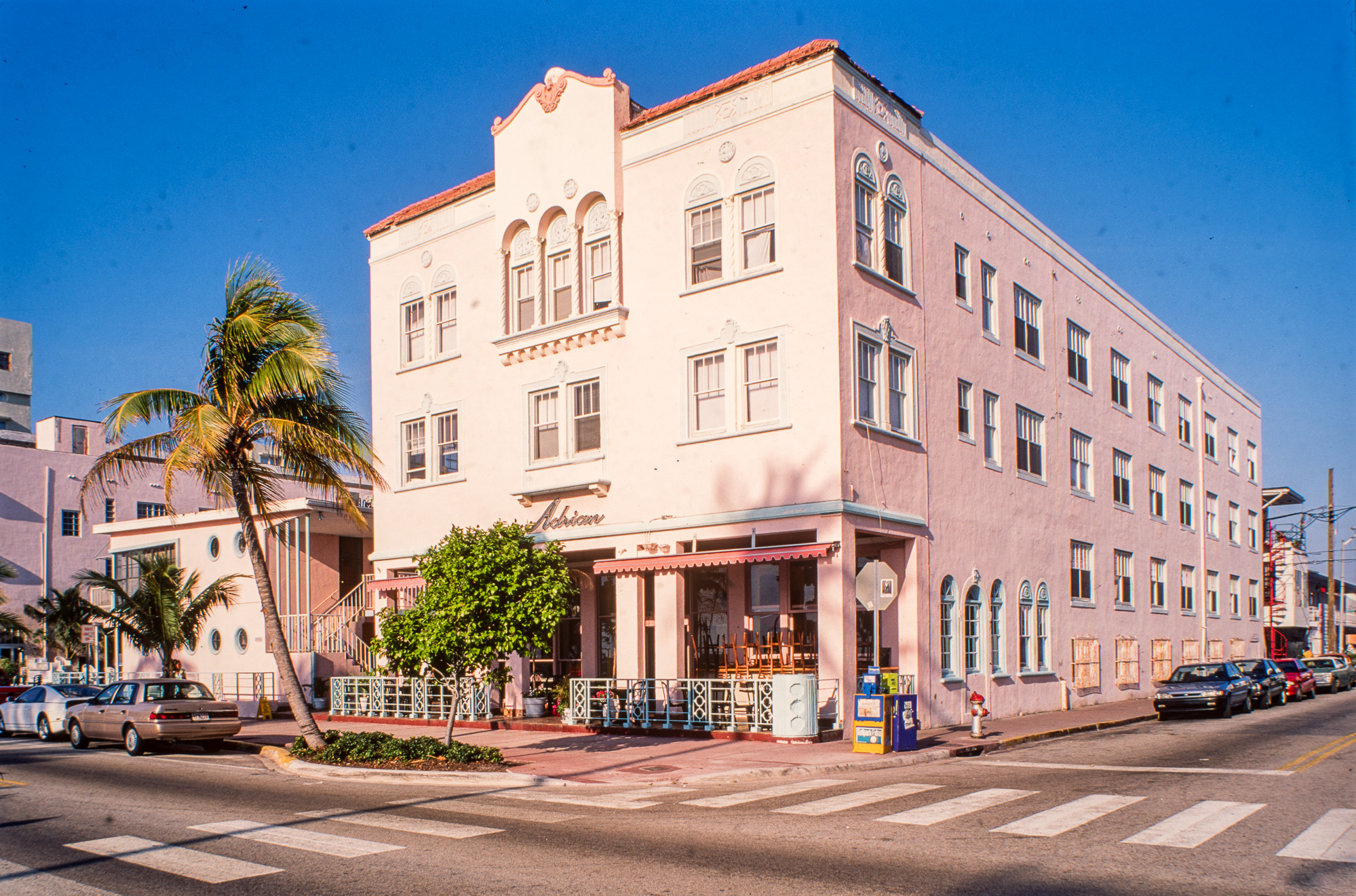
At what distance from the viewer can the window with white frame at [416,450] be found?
93.8 ft

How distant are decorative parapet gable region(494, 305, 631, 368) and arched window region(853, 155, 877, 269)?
519cm

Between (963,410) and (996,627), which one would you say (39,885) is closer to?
(963,410)

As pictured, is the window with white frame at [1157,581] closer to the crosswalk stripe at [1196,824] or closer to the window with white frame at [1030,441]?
the window with white frame at [1030,441]

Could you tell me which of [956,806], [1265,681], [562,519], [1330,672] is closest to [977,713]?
[956,806]

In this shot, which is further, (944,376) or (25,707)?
(25,707)

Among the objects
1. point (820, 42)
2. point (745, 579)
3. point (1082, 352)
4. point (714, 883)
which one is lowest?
point (714, 883)

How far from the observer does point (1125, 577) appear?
111 ft

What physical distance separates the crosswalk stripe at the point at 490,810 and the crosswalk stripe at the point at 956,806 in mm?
3340

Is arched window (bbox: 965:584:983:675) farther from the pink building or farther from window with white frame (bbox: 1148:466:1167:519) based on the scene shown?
window with white frame (bbox: 1148:466:1167:519)

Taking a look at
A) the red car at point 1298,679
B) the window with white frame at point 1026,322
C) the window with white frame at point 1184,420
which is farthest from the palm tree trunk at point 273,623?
the window with white frame at point 1184,420

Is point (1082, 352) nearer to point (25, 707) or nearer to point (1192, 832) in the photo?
point (1192, 832)

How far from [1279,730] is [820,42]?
631 inches

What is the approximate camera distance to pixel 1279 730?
21688 millimetres

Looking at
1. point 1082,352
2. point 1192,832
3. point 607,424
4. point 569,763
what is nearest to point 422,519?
point 607,424
